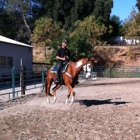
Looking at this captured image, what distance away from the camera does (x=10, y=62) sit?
3017 cm

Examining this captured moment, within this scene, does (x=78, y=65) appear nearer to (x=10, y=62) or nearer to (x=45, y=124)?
(x=45, y=124)

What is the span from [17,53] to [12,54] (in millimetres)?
1068

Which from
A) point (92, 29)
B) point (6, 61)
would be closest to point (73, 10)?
point (92, 29)

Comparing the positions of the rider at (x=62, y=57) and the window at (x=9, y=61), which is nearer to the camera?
the rider at (x=62, y=57)

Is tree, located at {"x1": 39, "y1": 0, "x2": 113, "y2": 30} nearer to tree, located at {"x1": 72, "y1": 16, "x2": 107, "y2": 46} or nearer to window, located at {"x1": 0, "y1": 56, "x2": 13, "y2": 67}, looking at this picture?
tree, located at {"x1": 72, "y1": 16, "x2": 107, "y2": 46}

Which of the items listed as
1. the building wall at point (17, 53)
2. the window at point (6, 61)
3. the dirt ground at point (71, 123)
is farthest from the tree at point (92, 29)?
the dirt ground at point (71, 123)

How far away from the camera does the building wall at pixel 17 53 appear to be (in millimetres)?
28750

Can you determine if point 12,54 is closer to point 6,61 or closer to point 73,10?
point 6,61

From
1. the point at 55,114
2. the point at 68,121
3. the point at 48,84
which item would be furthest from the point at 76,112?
the point at 48,84

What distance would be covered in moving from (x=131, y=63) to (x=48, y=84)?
1606 inches

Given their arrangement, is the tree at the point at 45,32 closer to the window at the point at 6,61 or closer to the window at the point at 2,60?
the window at the point at 6,61

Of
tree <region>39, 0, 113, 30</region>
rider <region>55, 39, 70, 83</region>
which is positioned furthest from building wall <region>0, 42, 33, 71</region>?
tree <region>39, 0, 113, 30</region>

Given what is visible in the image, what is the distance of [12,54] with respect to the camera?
1198 inches

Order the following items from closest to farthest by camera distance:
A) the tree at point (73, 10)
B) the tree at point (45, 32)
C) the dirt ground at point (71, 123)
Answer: the dirt ground at point (71, 123), the tree at point (45, 32), the tree at point (73, 10)
